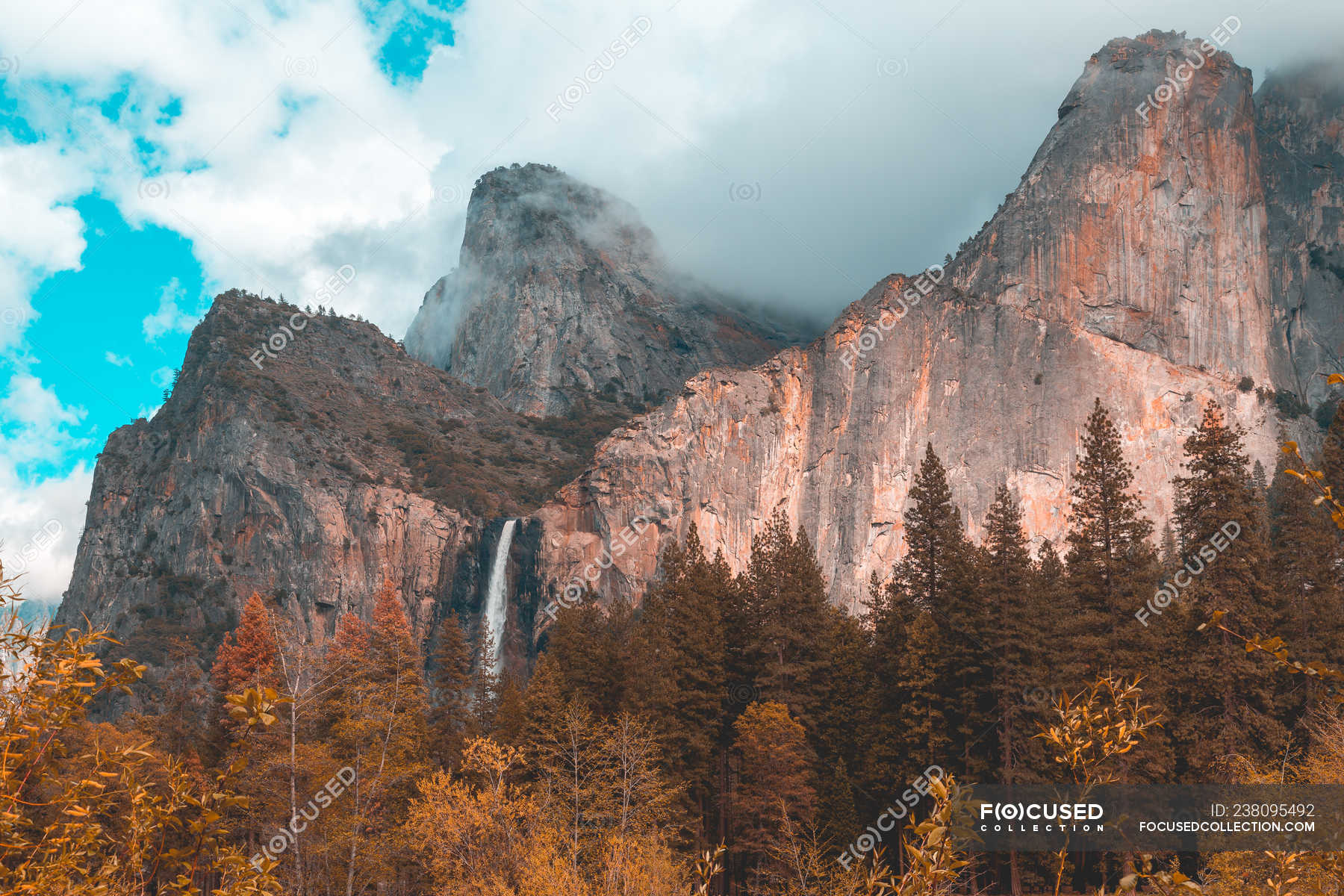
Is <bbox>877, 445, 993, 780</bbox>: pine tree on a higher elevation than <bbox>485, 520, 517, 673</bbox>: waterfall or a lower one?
lower

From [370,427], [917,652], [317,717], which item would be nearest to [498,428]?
[370,427]

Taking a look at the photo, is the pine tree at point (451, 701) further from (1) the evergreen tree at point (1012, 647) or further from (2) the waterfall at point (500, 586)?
(2) the waterfall at point (500, 586)

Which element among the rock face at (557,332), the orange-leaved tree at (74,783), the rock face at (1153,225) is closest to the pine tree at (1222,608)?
the orange-leaved tree at (74,783)

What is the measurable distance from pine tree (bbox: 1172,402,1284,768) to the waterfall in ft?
254

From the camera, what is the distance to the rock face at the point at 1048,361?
10056 cm

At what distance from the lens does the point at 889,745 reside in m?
36.6

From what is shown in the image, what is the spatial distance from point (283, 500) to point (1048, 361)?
3389 inches

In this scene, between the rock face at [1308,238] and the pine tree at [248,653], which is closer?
the pine tree at [248,653]

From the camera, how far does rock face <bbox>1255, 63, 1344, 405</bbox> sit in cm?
10875

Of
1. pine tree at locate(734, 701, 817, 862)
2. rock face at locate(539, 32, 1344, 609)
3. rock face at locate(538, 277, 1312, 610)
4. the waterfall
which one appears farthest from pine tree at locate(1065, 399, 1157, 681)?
the waterfall

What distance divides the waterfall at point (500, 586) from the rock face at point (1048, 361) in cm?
605

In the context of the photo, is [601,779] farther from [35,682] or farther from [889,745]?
[35,682]

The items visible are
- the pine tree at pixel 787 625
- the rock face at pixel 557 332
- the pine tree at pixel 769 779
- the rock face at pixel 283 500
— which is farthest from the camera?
the rock face at pixel 557 332

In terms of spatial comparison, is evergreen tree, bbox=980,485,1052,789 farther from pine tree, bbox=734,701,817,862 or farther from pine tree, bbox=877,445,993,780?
pine tree, bbox=734,701,817,862
